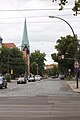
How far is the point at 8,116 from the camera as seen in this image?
15.8 metres

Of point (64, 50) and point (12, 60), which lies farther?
point (12, 60)

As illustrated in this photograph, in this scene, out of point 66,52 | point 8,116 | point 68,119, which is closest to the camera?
A: point 68,119

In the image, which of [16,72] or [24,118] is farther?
[16,72]

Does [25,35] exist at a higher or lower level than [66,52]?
higher

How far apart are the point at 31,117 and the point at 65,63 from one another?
330ft

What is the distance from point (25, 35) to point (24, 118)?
589 feet

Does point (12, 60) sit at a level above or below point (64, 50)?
below

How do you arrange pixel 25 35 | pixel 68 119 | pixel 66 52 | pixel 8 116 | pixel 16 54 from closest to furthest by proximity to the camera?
1. pixel 68 119
2. pixel 8 116
3. pixel 66 52
4. pixel 16 54
5. pixel 25 35

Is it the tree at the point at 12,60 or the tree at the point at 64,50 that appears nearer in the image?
the tree at the point at 64,50

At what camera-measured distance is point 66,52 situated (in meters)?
115

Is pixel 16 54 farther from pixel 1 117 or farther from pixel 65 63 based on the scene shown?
pixel 1 117

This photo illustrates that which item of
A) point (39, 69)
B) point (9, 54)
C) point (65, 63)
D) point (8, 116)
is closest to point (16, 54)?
point (9, 54)

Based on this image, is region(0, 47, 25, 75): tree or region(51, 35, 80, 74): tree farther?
region(0, 47, 25, 75): tree

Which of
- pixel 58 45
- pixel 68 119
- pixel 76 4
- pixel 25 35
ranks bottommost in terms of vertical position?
pixel 68 119
